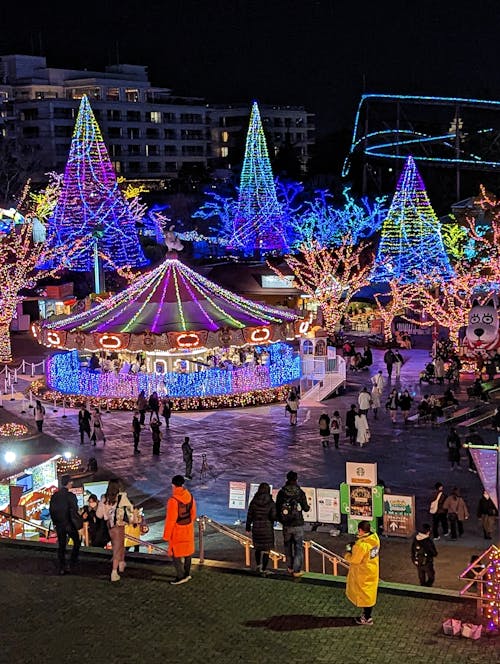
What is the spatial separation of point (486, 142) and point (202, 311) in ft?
154

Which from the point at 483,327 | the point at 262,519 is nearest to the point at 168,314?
the point at 483,327

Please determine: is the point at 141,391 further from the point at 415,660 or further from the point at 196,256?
the point at 196,256

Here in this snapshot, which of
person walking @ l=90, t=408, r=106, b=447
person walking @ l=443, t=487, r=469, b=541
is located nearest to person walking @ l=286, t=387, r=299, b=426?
person walking @ l=90, t=408, r=106, b=447

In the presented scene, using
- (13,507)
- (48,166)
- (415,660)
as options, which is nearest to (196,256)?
(48,166)

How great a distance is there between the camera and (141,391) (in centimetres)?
2995

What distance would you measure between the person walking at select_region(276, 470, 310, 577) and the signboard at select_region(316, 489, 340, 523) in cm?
512

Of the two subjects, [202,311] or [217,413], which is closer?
[217,413]

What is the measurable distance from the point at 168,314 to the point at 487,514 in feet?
53.1

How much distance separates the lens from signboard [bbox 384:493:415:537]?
17.9 metres

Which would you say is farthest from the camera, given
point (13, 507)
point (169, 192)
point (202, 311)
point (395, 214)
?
point (169, 192)

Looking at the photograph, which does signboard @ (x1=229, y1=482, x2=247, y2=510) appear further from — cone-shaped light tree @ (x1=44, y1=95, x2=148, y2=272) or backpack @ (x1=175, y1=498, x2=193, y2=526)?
cone-shaped light tree @ (x1=44, y1=95, x2=148, y2=272)

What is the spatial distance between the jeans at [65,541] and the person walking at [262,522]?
85.9 inches

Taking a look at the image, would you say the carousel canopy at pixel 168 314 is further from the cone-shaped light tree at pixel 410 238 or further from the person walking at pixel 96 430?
the cone-shaped light tree at pixel 410 238

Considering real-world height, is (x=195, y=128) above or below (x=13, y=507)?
above
